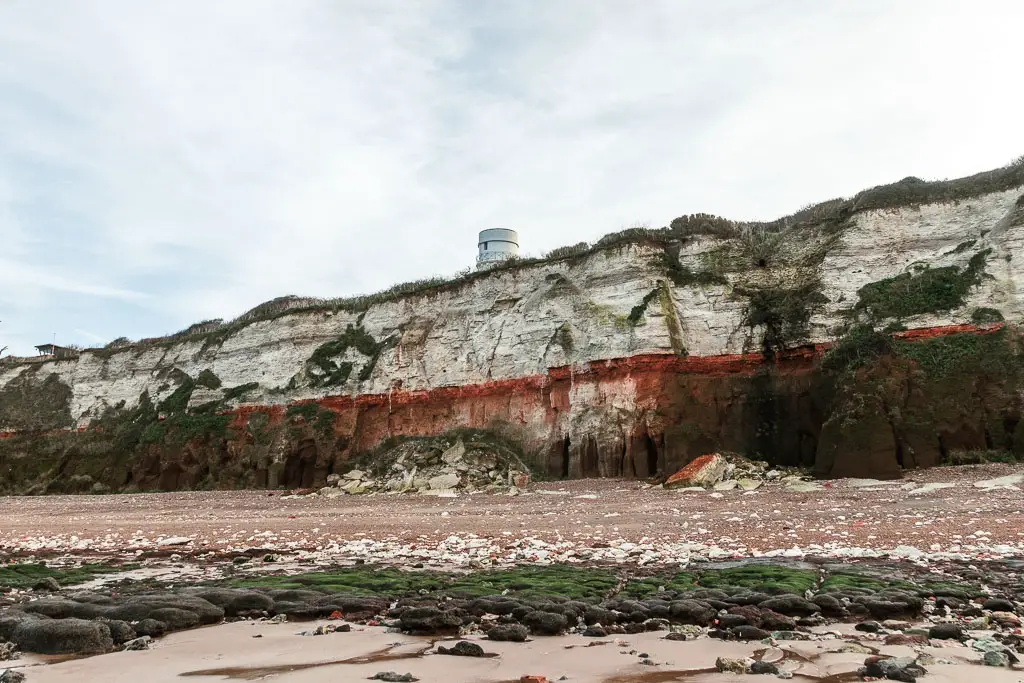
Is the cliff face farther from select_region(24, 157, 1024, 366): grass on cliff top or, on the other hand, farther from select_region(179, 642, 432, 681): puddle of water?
select_region(179, 642, 432, 681): puddle of water

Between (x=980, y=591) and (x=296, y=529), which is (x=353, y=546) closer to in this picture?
(x=296, y=529)

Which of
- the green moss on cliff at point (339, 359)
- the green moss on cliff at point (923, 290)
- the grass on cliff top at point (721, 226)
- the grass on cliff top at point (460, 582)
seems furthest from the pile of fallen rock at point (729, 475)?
the green moss on cliff at point (339, 359)

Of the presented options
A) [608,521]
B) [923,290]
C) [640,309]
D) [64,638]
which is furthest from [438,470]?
[64,638]

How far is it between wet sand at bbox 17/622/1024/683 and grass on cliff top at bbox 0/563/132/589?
15.8ft

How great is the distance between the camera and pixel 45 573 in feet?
32.2

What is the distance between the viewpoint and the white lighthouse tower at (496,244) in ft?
133

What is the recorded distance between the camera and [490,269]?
3247cm

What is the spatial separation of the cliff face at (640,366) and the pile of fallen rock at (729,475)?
3.64 feet

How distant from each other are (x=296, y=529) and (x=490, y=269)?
1923 cm

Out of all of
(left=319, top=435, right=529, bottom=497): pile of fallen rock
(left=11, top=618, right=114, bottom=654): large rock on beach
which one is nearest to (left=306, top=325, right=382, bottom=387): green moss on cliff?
(left=319, top=435, right=529, bottom=497): pile of fallen rock

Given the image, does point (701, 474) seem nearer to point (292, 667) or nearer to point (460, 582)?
point (460, 582)

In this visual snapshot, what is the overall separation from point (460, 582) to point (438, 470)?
17.9 meters

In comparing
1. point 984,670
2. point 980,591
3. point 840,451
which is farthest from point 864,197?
point 984,670

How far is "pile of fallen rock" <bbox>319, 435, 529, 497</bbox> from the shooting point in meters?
24.2
